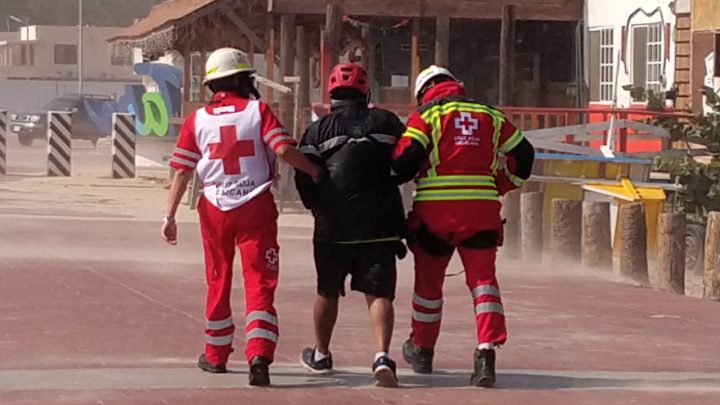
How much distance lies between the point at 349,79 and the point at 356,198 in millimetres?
672

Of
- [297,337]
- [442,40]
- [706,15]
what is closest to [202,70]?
[442,40]

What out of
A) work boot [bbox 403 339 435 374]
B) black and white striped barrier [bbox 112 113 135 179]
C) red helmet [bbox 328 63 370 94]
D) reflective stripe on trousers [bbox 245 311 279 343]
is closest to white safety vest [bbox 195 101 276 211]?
red helmet [bbox 328 63 370 94]

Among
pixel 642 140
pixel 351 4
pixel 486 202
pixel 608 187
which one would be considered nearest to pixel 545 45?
pixel 351 4

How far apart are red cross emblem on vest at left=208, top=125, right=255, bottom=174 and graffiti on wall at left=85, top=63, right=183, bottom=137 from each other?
89.8 ft

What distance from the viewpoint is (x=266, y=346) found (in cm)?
882

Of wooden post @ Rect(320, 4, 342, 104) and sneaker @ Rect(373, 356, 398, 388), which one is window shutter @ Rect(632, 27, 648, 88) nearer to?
wooden post @ Rect(320, 4, 342, 104)

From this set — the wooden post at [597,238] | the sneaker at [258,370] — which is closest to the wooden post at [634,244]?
the wooden post at [597,238]

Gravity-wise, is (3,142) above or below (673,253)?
above

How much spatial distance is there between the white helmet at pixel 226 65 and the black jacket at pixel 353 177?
1.73ft

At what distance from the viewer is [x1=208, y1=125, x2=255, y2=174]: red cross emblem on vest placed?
9.05 meters

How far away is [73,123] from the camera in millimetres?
51938

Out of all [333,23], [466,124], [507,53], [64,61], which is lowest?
[466,124]

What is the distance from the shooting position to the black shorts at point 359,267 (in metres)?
9.04

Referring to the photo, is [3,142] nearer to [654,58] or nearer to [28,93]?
[654,58]
